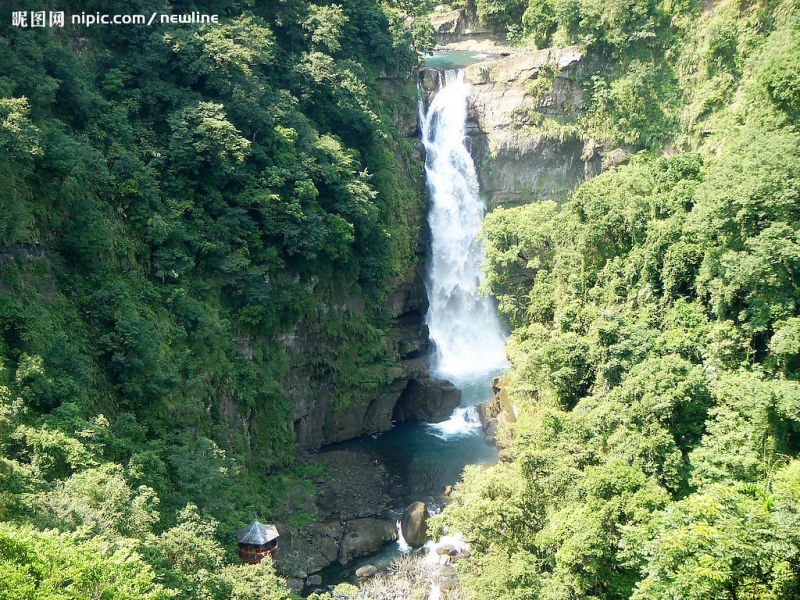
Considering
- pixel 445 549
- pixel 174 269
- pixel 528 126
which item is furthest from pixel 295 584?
pixel 528 126

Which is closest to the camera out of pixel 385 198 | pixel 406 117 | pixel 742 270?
pixel 742 270

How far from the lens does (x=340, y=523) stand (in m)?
28.2

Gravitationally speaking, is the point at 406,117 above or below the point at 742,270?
above

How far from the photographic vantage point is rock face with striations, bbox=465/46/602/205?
41.0 m

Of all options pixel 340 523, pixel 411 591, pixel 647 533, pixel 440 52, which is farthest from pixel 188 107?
pixel 440 52

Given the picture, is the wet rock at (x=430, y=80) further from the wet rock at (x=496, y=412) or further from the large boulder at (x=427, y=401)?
the wet rock at (x=496, y=412)

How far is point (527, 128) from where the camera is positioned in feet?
136

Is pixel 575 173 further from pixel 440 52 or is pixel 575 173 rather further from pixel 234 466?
pixel 234 466

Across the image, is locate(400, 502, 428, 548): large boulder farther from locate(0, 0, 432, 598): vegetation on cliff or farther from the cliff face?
the cliff face

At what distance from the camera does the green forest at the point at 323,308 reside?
17.7 metres

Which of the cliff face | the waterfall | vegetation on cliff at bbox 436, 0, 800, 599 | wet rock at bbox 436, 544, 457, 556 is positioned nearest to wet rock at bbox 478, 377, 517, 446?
vegetation on cliff at bbox 436, 0, 800, 599

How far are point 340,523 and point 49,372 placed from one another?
12.5 metres

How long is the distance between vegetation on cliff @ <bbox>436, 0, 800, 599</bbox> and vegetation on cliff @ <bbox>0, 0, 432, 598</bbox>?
7557 mm

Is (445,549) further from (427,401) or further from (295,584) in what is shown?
(427,401)
